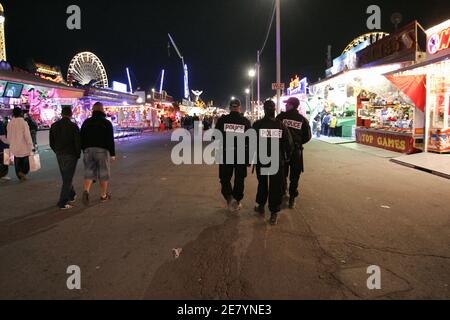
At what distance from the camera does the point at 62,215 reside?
244 inches

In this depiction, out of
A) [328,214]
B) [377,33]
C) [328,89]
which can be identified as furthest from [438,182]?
[377,33]

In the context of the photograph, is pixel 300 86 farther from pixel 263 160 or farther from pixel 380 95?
pixel 263 160

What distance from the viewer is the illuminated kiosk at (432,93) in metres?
12.9

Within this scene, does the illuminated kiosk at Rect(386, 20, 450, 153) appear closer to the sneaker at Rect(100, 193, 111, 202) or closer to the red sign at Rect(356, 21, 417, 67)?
the red sign at Rect(356, 21, 417, 67)

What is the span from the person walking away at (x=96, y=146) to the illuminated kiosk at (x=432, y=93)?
34.9ft

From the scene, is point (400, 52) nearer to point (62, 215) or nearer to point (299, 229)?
point (299, 229)

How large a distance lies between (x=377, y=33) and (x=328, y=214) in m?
26.8

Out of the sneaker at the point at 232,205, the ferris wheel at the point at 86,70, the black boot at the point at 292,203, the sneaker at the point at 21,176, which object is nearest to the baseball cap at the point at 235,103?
the sneaker at the point at 232,205

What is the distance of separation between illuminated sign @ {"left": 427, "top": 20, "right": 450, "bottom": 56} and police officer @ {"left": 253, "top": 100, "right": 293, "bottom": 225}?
366 inches

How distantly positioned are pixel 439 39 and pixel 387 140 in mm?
4751

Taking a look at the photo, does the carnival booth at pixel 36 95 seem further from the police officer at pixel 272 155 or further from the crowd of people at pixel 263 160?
the police officer at pixel 272 155

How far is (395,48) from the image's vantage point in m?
15.8

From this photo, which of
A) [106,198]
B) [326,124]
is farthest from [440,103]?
[106,198]
